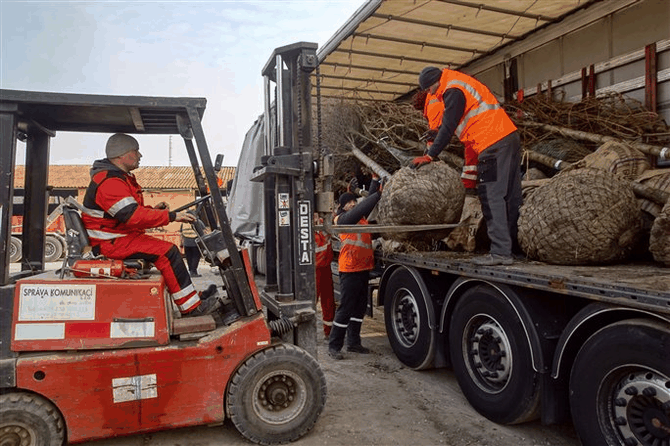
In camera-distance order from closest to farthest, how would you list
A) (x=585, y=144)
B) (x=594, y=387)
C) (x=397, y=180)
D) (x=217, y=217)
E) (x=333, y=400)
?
(x=594, y=387)
(x=217, y=217)
(x=333, y=400)
(x=397, y=180)
(x=585, y=144)

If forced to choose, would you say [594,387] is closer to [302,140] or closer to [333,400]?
[333,400]

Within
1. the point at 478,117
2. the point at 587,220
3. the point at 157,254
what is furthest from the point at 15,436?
the point at 478,117

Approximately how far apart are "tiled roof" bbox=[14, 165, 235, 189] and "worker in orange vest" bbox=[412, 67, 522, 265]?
27247mm

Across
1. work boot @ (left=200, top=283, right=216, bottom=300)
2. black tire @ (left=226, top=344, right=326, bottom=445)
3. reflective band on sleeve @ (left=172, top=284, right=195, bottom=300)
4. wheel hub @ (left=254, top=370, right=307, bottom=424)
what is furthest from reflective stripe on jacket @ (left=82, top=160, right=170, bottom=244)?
wheel hub @ (left=254, top=370, right=307, bottom=424)

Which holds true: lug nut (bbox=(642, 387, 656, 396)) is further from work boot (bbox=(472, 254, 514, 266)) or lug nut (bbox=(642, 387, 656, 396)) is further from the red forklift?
the red forklift

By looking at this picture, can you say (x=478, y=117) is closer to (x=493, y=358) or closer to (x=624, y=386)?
(x=493, y=358)

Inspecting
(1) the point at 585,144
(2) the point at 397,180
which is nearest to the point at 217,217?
(2) the point at 397,180

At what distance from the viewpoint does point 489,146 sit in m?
4.59

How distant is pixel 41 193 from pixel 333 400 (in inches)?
119

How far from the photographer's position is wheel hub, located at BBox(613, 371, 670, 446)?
2.78m

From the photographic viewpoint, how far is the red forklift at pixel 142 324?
3.36 metres

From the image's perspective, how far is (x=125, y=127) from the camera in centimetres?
449

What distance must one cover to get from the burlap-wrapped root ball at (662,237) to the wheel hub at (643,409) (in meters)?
1.00

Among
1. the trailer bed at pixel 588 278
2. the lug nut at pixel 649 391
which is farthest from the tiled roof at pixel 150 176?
the lug nut at pixel 649 391
